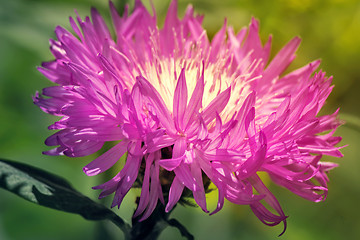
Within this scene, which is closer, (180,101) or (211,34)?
(180,101)

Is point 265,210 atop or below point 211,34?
below

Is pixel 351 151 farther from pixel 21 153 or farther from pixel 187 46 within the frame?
pixel 21 153

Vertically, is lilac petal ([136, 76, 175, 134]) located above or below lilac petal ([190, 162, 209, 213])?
above

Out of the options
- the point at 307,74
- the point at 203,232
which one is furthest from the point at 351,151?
the point at 307,74

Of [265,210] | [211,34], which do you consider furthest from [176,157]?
[211,34]

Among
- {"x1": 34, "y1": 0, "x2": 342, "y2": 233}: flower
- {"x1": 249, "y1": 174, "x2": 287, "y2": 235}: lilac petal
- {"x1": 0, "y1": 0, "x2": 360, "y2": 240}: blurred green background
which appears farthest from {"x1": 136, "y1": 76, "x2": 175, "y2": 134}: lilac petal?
{"x1": 0, "y1": 0, "x2": 360, "y2": 240}: blurred green background

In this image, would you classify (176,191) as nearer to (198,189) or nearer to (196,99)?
(198,189)

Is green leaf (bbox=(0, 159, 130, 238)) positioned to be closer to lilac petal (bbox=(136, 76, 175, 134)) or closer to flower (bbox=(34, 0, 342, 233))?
flower (bbox=(34, 0, 342, 233))

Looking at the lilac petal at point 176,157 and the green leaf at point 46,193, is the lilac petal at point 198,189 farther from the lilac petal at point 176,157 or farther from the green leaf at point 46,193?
the green leaf at point 46,193
